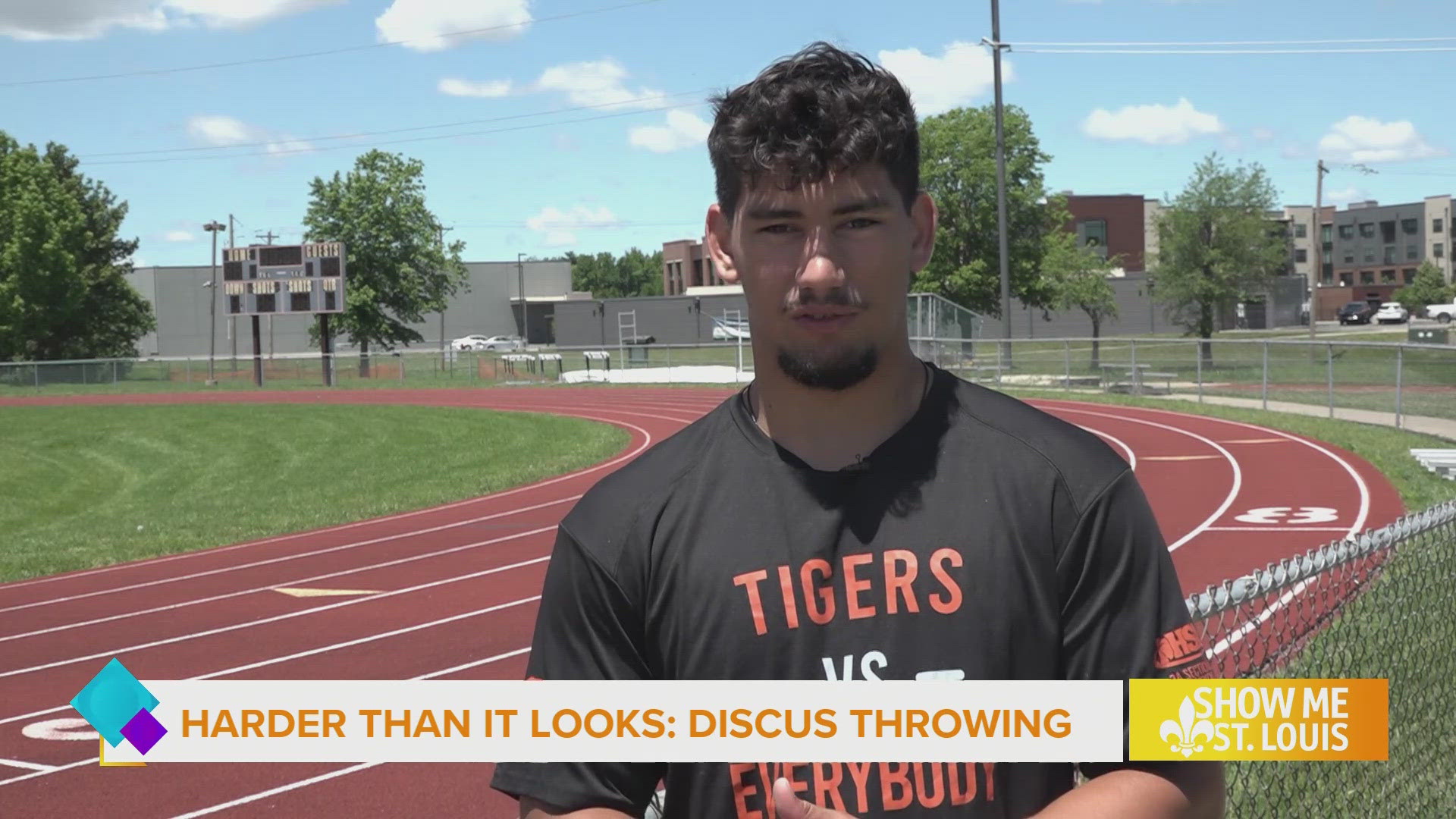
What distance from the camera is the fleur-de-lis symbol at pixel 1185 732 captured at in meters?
2.01

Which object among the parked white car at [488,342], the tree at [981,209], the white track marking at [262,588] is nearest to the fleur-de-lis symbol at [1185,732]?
the white track marking at [262,588]

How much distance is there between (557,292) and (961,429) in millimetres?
100578

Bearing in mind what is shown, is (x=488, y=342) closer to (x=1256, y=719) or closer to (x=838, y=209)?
(x=1256, y=719)

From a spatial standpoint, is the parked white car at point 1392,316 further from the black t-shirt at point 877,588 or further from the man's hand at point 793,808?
the man's hand at point 793,808

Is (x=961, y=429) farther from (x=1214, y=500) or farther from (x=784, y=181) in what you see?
(x=1214, y=500)

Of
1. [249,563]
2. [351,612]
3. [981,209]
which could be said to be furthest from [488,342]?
[351,612]

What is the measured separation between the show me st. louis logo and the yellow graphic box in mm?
2042

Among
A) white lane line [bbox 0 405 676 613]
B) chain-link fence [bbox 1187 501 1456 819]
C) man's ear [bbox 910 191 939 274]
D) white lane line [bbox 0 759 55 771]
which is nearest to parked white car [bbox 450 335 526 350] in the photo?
white lane line [bbox 0 405 676 613]

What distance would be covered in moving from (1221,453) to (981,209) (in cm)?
3695

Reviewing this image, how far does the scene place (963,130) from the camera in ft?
185

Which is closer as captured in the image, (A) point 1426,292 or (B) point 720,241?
(B) point 720,241

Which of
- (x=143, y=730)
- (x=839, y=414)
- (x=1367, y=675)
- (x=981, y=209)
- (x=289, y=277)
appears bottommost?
(x=1367, y=675)

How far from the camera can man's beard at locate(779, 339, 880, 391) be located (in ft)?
7.08

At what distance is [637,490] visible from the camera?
2176 mm
